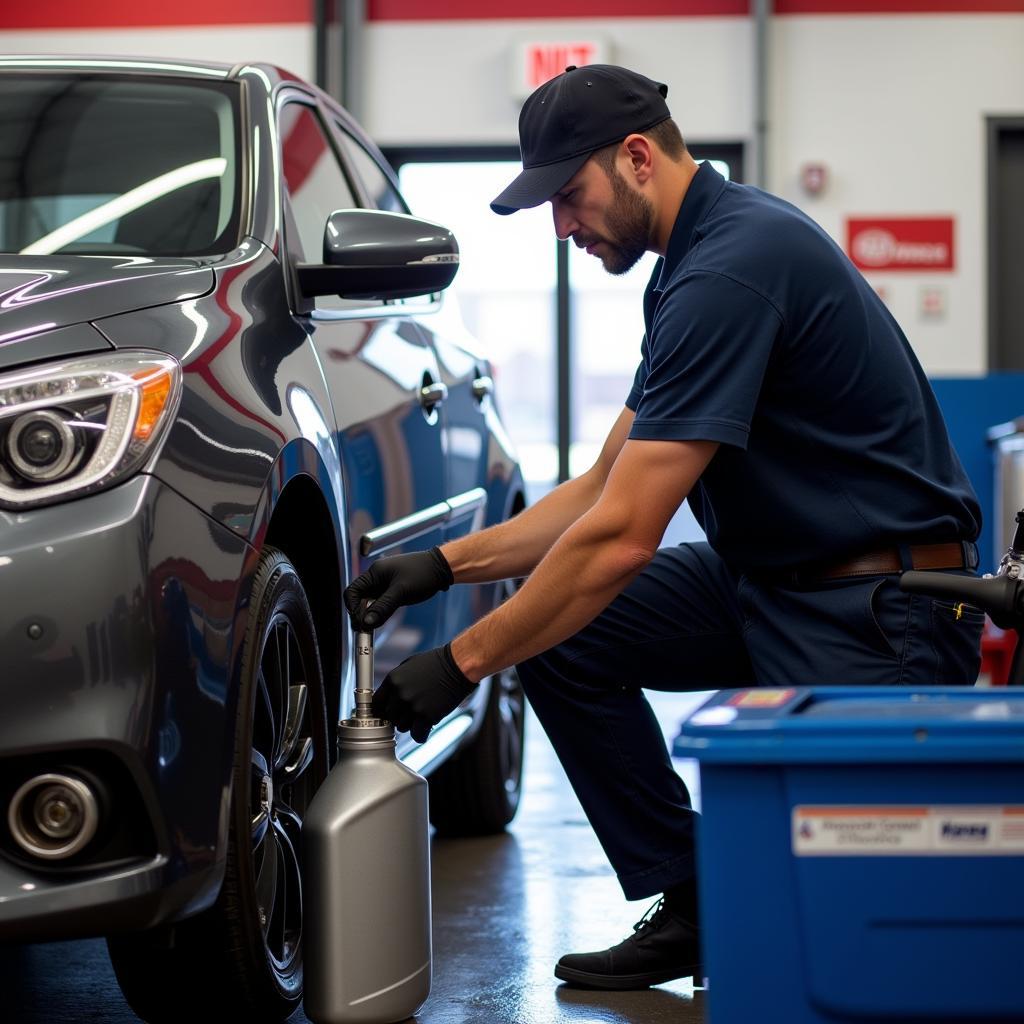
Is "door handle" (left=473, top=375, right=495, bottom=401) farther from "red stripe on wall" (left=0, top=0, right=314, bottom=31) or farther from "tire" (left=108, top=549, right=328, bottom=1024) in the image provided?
"red stripe on wall" (left=0, top=0, right=314, bottom=31)

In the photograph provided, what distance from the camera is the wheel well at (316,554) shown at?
208cm

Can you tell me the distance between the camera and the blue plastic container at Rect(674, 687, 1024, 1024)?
1.30 m

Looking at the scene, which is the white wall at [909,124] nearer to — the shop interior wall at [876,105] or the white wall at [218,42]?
the shop interior wall at [876,105]

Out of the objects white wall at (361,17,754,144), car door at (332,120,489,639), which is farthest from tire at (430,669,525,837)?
white wall at (361,17,754,144)

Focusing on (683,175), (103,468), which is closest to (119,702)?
(103,468)

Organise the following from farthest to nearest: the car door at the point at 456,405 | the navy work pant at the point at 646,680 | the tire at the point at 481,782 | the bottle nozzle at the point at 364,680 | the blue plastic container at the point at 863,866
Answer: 1. the tire at the point at 481,782
2. the car door at the point at 456,405
3. the navy work pant at the point at 646,680
4. the bottle nozzle at the point at 364,680
5. the blue plastic container at the point at 863,866

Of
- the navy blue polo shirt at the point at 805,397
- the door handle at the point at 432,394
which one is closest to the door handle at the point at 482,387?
the door handle at the point at 432,394

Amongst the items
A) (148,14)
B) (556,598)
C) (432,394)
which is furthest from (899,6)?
(556,598)

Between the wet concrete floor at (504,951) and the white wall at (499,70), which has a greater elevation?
the white wall at (499,70)

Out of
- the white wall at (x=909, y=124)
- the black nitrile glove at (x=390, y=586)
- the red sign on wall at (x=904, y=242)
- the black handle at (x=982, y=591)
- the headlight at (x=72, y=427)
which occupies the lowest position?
the black nitrile glove at (x=390, y=586)

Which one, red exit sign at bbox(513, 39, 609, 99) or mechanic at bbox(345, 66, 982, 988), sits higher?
red exit sign at bbox(513, 39, 609, 99)

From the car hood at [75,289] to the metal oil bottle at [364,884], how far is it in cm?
55

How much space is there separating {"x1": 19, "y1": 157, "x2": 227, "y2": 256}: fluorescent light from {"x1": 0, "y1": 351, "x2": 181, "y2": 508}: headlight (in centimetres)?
74

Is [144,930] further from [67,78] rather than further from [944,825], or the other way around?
[67,78]
